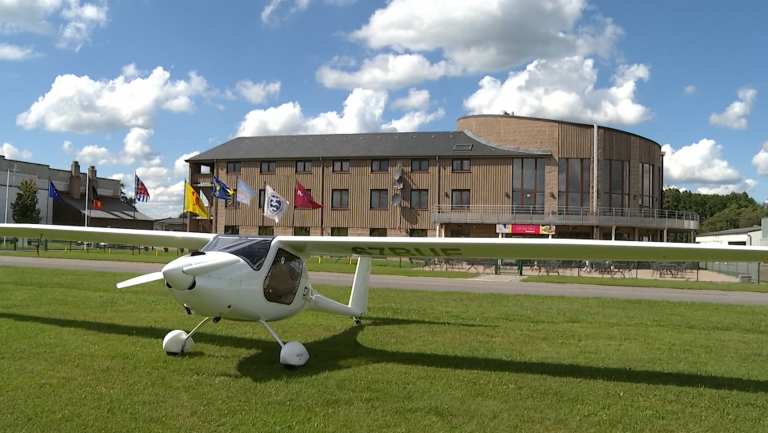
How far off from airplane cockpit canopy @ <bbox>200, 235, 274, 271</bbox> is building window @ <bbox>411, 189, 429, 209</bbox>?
122 feet

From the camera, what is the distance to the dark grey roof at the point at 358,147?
4488cm

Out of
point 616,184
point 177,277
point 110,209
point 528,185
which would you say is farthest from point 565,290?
point 110,209

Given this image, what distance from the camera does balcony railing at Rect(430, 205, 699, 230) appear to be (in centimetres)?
4228

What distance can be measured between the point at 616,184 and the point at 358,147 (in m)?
20.7

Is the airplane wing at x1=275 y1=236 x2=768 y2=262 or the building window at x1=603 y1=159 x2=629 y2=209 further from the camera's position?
the building window at x1=603 y1=159 x2=629 y2=209

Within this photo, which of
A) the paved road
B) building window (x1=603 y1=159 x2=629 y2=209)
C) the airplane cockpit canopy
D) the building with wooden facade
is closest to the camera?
the airplane cockpit canopy

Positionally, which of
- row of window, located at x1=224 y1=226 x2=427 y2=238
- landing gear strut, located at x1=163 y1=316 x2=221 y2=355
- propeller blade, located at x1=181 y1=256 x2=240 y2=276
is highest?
row of window, located at x1=224 y1=226 x2=427 y2=238

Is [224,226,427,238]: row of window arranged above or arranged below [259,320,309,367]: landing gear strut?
above

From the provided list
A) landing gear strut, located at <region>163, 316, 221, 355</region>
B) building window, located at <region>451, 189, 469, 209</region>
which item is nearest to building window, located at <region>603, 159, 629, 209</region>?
building window, located at <region>451, 189, 469, 209</region>

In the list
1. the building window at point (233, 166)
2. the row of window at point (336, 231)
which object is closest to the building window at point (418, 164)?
the row of window at point (336, 231)

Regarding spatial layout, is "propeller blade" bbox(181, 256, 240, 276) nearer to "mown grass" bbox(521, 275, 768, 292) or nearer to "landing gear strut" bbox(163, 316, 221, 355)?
"landing gear strut" bbox(163, 316, 221, 355)

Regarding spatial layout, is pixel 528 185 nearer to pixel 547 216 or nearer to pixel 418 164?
pixel 547 216

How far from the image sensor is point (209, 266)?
7098 millimetres

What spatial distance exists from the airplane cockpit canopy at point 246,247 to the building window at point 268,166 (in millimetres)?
41177
